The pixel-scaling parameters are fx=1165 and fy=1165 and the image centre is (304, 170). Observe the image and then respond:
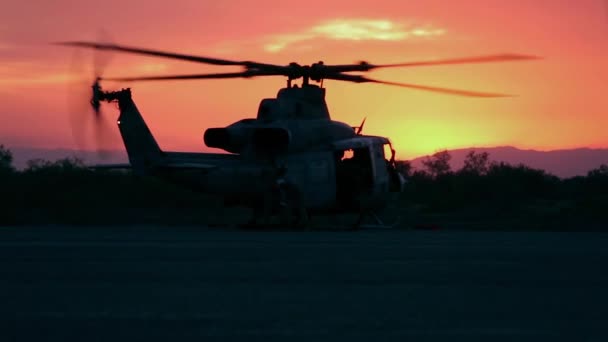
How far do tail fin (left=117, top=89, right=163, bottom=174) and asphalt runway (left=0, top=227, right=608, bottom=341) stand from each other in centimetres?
981

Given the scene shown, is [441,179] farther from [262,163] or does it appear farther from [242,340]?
[242,340]

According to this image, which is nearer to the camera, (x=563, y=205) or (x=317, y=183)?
(x=317, y=183)

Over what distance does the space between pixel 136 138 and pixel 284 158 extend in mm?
3685

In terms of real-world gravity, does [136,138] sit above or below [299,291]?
above

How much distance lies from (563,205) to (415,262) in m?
27.1

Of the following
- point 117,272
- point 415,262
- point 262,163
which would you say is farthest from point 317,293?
point 262,163

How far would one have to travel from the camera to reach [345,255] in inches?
610

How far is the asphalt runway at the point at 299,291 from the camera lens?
8.09m

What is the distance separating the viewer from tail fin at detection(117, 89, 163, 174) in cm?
2780

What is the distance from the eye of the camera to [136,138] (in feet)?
92.3

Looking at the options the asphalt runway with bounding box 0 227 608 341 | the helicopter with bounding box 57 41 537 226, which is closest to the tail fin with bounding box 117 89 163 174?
the helicopter with bounding box 57 41 537 226

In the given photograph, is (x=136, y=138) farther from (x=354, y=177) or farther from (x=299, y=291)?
(x=299, y=291)

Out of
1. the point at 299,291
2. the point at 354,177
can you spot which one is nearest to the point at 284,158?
the point at 354,177

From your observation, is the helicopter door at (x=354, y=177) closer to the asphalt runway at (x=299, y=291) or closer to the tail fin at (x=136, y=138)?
the tail fin at (x=136, y=138)
